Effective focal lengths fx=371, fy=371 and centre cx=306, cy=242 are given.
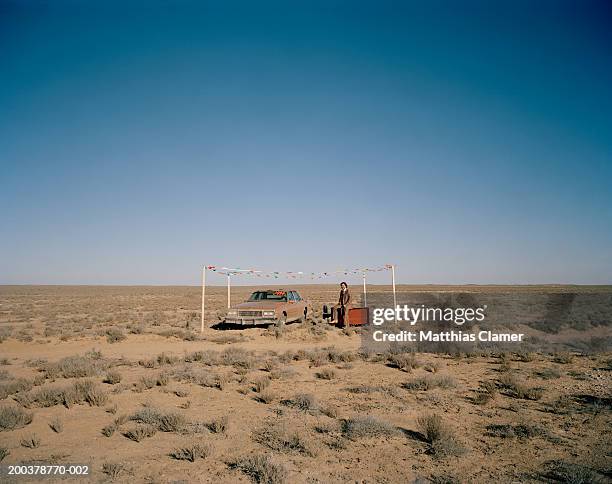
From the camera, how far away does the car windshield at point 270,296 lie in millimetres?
17969

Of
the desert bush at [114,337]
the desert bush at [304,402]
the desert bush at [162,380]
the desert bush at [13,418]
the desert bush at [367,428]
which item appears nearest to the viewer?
the desert bush at [367,428]

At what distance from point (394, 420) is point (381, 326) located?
39.7 feet

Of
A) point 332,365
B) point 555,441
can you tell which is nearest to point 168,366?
point 332,365

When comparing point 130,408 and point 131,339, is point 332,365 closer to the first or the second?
point 130,408

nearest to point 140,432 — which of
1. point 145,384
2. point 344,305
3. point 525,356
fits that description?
point 145,384

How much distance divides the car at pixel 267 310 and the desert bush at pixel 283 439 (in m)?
9.98

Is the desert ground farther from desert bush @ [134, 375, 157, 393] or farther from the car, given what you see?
the car

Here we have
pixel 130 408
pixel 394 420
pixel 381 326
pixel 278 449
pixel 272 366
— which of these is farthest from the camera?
pixel 381 326

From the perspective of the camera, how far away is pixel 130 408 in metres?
6.73

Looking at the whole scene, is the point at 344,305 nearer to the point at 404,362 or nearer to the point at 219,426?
the point at 404,362

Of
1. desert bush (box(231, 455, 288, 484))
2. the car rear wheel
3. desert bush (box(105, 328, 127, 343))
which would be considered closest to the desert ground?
desert bush (box(231, 455, 288, 484))

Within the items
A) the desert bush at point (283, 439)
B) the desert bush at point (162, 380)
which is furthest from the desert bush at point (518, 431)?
the desert bush at point (162, 380)

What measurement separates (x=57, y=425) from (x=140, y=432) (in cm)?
146

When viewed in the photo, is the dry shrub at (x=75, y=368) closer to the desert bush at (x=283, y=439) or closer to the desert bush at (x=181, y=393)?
the desert bush at (x=181, y=393)
